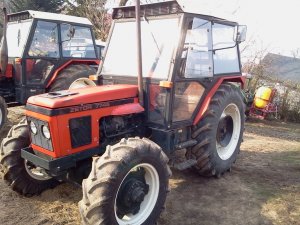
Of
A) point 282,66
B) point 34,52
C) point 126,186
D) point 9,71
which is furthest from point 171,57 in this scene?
point 282,66

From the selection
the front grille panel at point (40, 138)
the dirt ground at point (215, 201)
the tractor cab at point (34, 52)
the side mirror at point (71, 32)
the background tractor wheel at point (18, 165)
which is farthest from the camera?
the tractor cab at point (34, 52)

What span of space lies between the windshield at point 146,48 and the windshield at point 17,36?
11.1 ft

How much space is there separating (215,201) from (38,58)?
5008 mm

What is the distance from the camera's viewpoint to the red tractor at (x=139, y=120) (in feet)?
10.9

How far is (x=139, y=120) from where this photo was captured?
4.17 m

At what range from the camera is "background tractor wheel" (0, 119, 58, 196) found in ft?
12.8

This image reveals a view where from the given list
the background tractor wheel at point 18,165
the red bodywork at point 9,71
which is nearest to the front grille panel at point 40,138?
the background tractor wheel at point 18,165

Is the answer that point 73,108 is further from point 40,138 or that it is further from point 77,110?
point 40,138

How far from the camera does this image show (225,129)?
5.18 metres

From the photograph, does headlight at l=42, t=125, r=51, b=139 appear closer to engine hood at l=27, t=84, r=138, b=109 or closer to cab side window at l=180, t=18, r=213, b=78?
engine hood at l=27, t=84, r=138, b=109

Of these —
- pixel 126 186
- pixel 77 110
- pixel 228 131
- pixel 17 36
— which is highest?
pixel 17 36

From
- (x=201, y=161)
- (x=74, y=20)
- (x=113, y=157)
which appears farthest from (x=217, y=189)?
(x=74, y=20)

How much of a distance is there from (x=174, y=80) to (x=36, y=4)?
16.7m

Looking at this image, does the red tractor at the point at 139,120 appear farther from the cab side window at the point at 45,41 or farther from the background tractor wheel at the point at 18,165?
the cab side window at the point at 45,41
